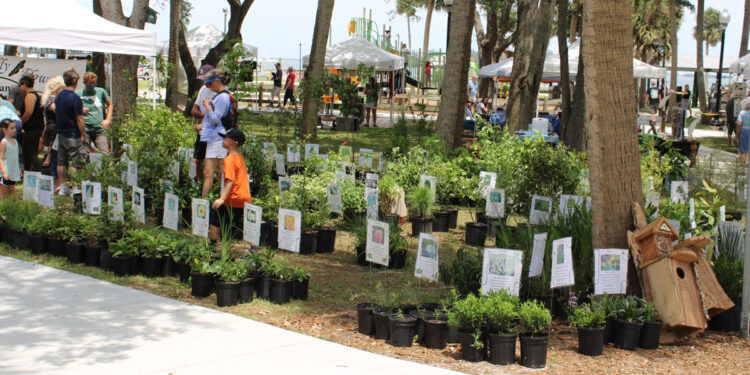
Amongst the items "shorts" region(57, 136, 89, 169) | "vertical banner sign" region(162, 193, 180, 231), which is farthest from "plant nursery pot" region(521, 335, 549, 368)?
"shorts" region(57, 136, 89, 169)

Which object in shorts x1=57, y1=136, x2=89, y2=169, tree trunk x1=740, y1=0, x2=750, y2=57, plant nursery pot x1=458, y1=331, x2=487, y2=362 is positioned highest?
tree trunk x1=740, y1=0, x2=750, y2=57

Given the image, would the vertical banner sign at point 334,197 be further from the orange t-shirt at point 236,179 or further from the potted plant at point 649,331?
the potted plant at point 649,331

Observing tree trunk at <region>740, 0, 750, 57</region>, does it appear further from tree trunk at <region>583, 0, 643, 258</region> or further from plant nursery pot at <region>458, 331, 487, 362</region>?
plant nursery pot at <region>458, 331, 487, 362</region>

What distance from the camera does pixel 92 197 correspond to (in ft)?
24.7

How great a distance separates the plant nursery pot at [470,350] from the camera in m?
4.96

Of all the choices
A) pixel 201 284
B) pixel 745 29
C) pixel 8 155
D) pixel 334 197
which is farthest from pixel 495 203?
pixel 745 29

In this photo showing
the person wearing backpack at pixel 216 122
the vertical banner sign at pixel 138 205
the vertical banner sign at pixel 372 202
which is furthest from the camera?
the person wearing backpack at pixel 216 122

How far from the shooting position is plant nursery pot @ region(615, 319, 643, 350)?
528cm

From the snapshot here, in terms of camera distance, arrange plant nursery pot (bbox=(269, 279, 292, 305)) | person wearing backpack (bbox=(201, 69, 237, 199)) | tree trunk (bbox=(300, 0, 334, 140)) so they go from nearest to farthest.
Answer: plant nursery pot (bbox=(269, 279, 292, 305))
person wearing backpack (bbox=(201, 69, 237, 199))
tree trunk (bbox=(300, 0, 334, 140))

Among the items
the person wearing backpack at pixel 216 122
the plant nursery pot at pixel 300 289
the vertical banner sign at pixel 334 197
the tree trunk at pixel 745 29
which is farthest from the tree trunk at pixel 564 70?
the tree trunk at pixel 745 29

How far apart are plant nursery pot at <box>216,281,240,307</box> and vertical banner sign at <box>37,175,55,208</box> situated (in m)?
2.84

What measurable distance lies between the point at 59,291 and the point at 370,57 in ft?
50.9

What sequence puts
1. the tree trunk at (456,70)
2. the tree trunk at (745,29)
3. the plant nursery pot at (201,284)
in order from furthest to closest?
the tree trunk at (745,29), the tree trunk at (456,70), the plant nursery pot at (201,284)

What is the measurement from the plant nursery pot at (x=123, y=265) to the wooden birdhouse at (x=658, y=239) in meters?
4.43
